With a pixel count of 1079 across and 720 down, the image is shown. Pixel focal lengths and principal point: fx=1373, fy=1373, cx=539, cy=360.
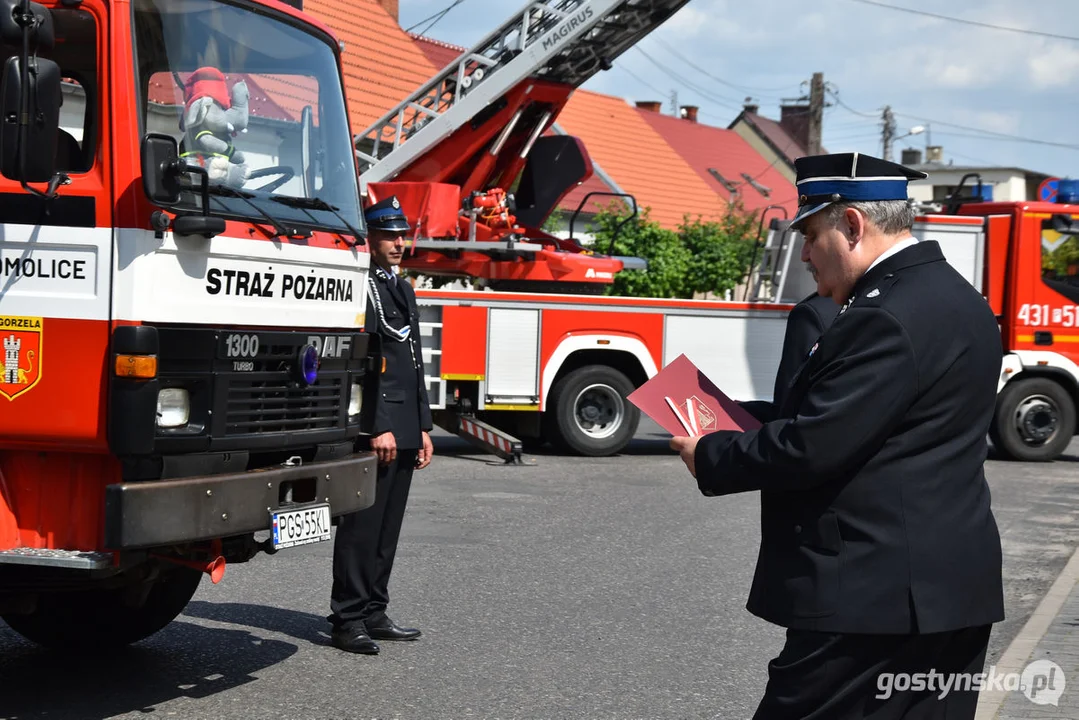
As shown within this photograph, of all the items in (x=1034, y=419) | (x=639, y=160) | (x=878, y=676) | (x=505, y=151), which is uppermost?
(x=639, y=160)

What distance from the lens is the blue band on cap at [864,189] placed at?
3.22 metres

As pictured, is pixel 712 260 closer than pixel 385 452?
No

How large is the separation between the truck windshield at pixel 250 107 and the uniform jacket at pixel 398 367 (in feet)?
1.67

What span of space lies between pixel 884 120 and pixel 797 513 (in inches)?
2434

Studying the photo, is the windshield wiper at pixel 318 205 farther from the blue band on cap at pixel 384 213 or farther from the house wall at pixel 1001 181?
the house wall at pixel 1001 181

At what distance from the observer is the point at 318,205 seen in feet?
19.7

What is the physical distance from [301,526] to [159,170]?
1.52 metres

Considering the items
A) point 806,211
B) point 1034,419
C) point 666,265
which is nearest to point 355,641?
point 806,211

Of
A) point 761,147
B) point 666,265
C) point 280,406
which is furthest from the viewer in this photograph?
point 761,147

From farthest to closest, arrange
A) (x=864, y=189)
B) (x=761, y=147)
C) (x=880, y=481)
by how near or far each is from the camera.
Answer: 1. (x=761, y=147)
2. (x=864, y=189)
3. (x=880, y=481)

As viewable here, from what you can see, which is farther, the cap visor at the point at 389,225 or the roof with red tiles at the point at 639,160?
the roof with red tiles at the point at 639,160

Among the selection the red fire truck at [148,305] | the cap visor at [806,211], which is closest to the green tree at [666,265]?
the red fire truck at [148,305]

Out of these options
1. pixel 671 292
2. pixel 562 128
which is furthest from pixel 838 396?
pixel 562 128

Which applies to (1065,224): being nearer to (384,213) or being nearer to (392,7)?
(384,213)
